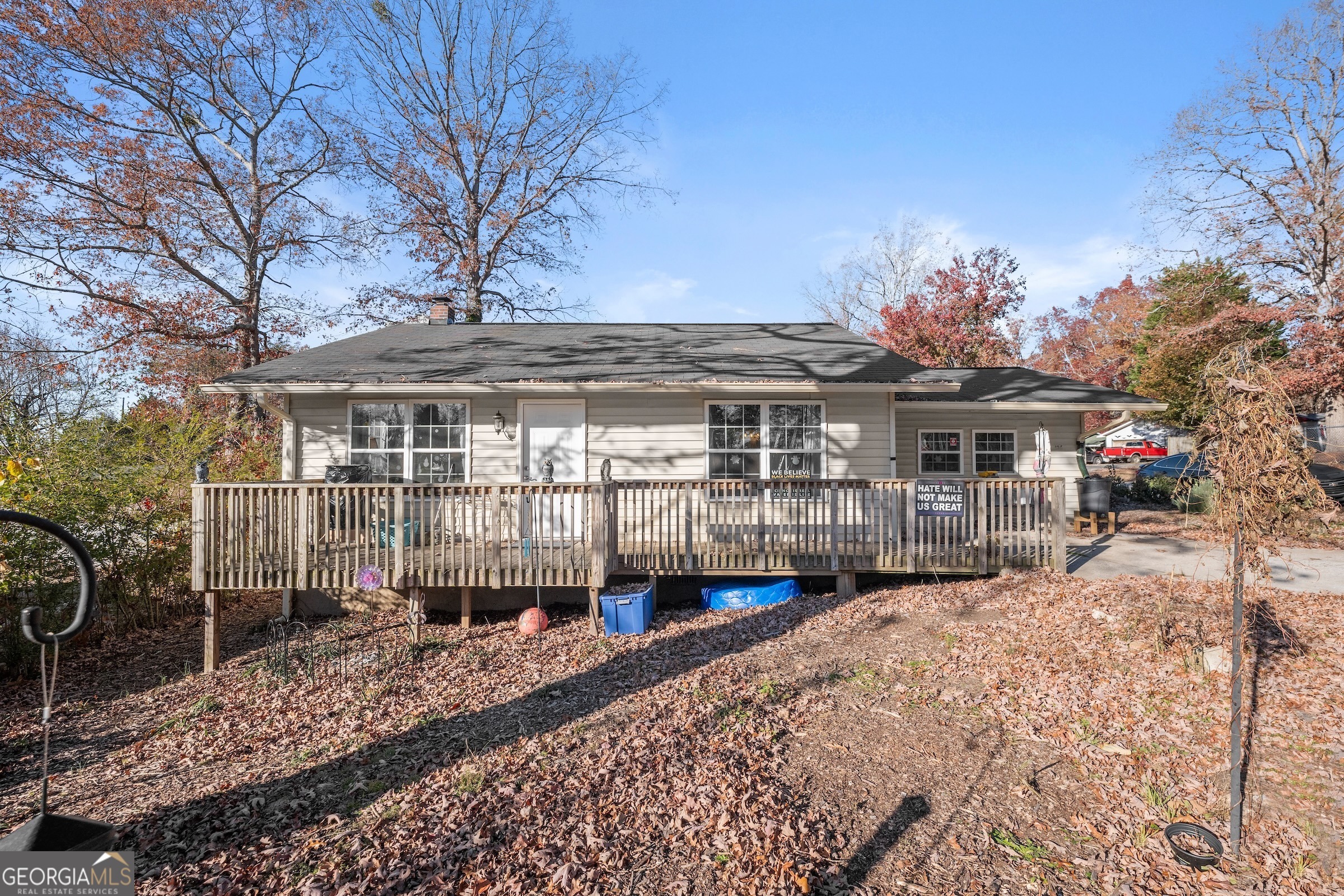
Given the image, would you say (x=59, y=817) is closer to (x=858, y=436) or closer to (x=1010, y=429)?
(x=858, y=436)

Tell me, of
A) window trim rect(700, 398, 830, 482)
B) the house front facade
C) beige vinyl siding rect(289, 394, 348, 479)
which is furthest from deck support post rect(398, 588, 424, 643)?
window trim rect(700, 398, 830, 482)

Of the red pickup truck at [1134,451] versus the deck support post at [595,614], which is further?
the red pickup truck at [1134,451]

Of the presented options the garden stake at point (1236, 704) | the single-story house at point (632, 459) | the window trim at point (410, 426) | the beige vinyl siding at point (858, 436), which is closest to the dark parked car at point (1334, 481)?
the single-story house at point (632, 459)

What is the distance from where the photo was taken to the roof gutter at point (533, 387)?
29.1 feet

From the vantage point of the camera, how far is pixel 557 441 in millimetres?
9914

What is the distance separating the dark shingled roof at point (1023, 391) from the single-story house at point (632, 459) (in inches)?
3.0

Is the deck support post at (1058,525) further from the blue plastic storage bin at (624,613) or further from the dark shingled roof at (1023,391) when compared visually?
the blue plastic storage bin at (624,613)

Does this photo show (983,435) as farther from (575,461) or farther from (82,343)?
(82,343)

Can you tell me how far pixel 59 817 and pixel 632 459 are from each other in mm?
8534

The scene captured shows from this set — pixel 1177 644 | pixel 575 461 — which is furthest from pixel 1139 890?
pixel 575 461

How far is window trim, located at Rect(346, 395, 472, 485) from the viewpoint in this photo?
9773 millimetres

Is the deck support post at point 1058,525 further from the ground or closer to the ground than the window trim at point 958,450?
closer to the ground

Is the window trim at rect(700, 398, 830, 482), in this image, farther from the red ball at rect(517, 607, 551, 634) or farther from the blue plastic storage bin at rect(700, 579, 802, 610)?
the red ball at rect(517, 607, 551, 634)

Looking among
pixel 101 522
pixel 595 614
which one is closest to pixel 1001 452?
pixel 595 614
